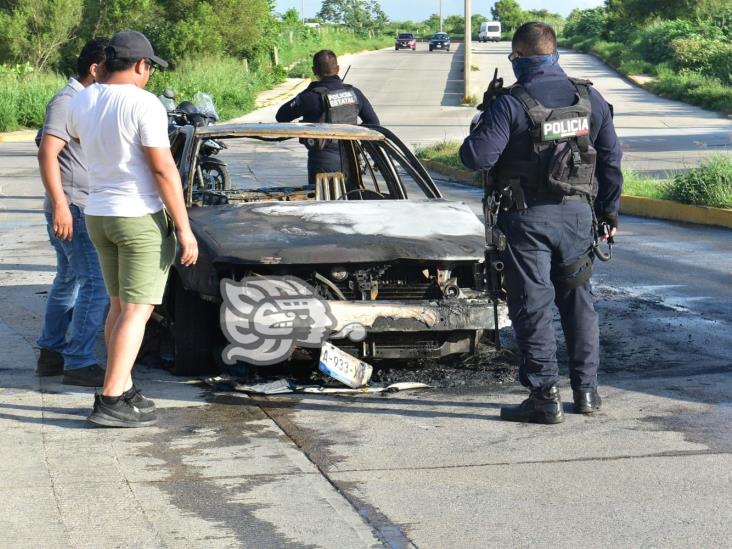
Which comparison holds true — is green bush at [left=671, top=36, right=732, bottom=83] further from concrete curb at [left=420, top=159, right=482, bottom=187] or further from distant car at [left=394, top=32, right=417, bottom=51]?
distant car at [left=394, top=32, right=417, bottom=51]

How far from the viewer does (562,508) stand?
444 centimetres

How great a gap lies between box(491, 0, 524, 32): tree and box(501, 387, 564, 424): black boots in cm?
11251

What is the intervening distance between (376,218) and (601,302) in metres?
2.49

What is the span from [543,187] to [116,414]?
7.30 feet

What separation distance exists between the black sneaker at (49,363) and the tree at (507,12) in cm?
11179

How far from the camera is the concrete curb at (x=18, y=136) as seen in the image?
28294 mm

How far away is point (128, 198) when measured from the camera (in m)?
5.50

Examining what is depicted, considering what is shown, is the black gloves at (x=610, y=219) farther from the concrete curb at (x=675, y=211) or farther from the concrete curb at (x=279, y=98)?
the concrete curb at (x=279, y=98)

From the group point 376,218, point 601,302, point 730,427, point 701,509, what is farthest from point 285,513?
point 601,302

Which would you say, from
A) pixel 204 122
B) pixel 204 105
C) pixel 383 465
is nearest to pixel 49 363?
pixel 383 465

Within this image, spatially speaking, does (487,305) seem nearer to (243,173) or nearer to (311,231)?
(311,231)

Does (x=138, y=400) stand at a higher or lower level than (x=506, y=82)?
higher

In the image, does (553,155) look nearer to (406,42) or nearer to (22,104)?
(22,104)

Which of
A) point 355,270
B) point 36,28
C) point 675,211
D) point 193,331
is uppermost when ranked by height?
point 36,28
